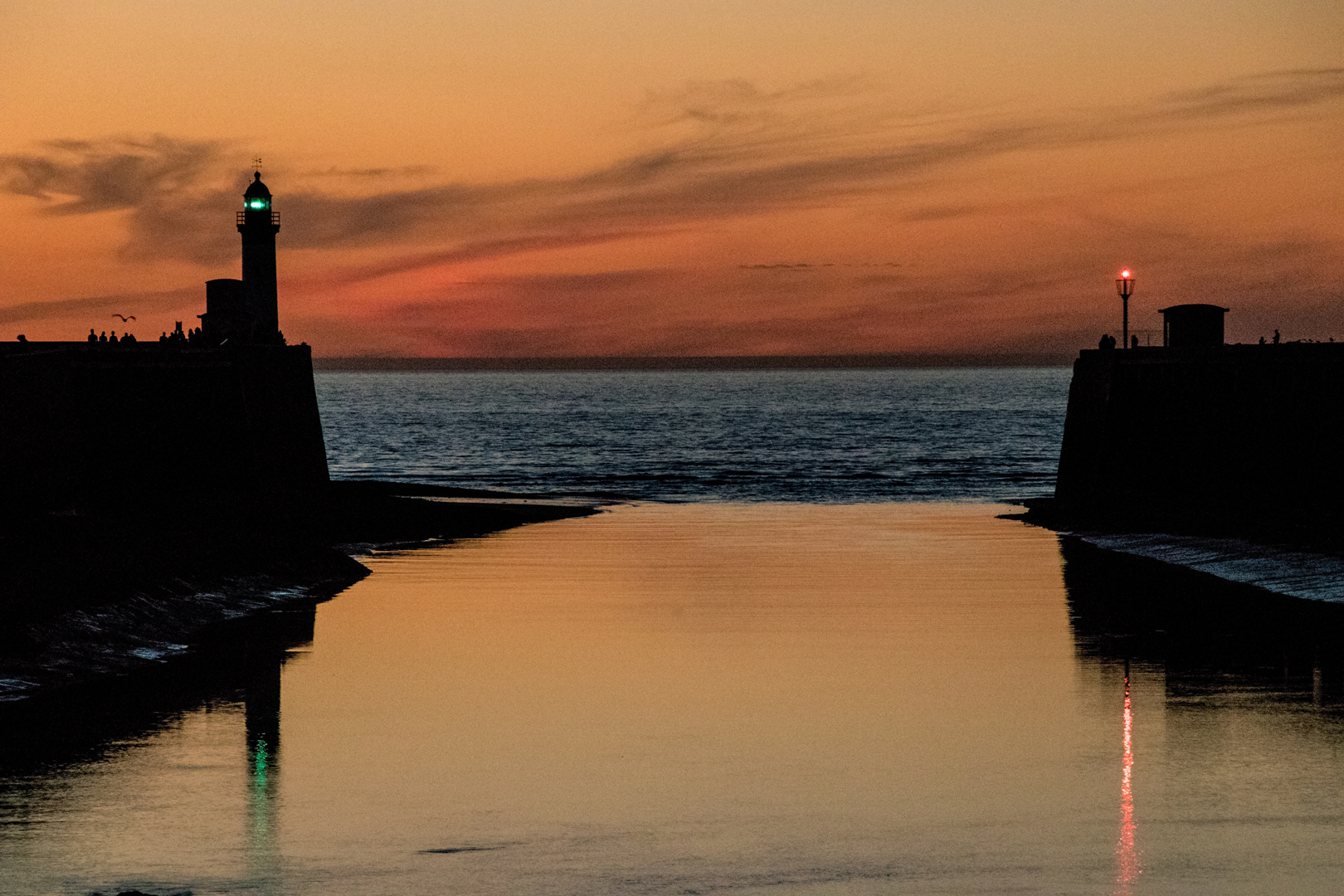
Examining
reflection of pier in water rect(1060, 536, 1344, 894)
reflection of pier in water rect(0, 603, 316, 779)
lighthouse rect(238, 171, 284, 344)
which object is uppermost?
lighthouse rect(238, 171, 284, 344)

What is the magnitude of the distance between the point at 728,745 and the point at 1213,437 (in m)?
29.1

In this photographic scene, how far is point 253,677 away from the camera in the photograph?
65.5 ft

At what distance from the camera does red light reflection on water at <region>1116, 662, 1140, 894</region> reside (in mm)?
11672

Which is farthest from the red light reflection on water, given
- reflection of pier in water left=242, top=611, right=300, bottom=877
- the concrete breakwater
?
the concrete breakwater

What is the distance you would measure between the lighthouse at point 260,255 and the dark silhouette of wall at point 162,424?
8.01 metres

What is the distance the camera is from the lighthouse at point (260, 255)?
5541 cm

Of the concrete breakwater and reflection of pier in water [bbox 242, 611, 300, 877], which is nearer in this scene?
reflection of pier in water [bbox 242, 611, 300, 877]

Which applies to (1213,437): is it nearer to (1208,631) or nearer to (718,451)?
(1208,631)

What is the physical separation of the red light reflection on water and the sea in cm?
4

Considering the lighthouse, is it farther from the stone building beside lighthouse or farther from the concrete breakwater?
the concrete breakwater

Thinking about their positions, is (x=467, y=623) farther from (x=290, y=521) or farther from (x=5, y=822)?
(x=290, y=521)

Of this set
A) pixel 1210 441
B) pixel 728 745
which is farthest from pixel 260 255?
pixel 728 745

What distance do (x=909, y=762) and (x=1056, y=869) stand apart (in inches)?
149

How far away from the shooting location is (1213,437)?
41.5 metres
